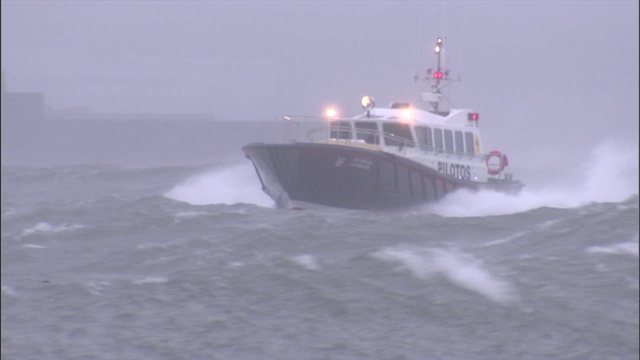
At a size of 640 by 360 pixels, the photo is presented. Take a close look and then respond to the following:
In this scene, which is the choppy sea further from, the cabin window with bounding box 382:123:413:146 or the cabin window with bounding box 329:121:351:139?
the cabin window with bounding box 329:121:351:139

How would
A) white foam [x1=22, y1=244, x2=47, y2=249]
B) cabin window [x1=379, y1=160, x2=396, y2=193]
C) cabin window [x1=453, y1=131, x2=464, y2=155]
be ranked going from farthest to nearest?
1. cabin window [x1=453, y1=131, x2=464, y2=155]
2. cabin window [x1=379, y1=160, x2=396, y2=193]
3. white foam [x1=22, y1=244, x2=47, y2=249]

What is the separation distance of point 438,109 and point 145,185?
12.3 metres

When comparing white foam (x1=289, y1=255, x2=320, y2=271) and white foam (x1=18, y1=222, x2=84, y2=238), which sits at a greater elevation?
white foam (x1=18, y1=222, x2=84, y2=238)

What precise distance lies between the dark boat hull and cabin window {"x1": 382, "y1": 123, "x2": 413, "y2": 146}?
464mm

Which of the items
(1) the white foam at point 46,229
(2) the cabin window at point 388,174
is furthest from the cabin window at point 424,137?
(1) the white foam at point 46,229

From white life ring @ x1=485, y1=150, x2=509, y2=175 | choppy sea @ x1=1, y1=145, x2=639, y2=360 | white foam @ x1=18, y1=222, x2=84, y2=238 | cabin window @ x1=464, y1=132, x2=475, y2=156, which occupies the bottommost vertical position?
choppy sea @ x1=1, y1=145, x2=639, y2=360

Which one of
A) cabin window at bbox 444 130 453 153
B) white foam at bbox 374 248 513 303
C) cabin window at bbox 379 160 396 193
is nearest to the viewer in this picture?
white foam at bbox 374 248 513 303

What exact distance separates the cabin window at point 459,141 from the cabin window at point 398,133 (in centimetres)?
77

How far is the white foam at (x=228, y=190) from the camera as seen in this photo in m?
16.5

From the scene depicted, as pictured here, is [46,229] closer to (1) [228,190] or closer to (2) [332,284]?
(1) [228,190]

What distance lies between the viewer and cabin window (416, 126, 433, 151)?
13.7 metres

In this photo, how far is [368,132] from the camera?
13711mm

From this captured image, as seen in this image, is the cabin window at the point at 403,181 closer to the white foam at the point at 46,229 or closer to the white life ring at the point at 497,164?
the white life ring at the point at 497,164

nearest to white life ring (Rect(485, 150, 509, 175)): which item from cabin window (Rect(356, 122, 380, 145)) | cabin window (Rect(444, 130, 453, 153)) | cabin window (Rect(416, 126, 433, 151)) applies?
cabin window (Rect(444, 130, 453, 153))
